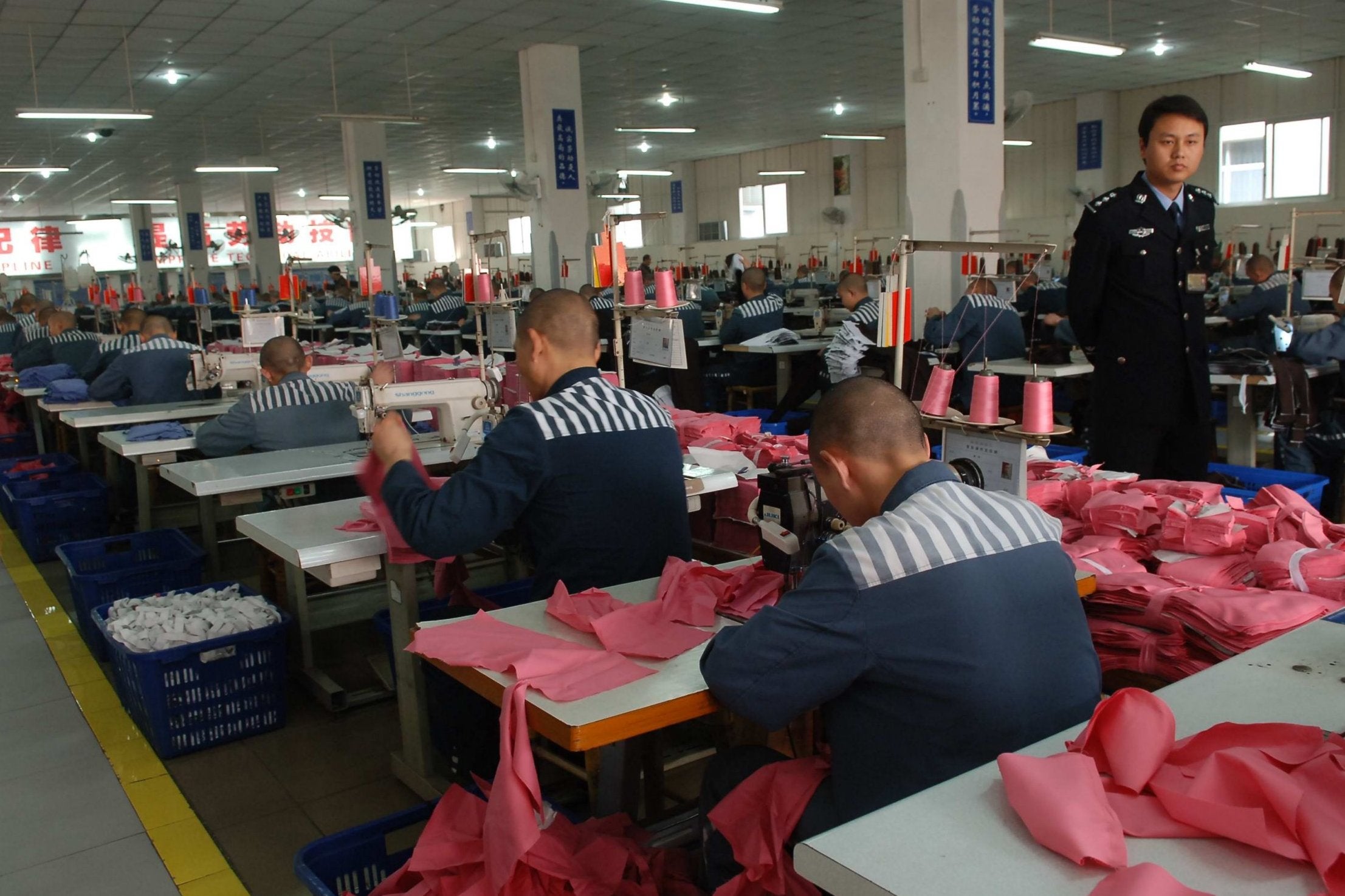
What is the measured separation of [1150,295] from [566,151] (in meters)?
9.10

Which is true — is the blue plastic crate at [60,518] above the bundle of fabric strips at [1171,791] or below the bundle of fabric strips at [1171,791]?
below

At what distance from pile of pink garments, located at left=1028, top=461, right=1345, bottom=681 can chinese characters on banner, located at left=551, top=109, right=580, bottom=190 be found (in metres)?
9.50

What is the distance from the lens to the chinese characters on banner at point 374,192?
48.3ft

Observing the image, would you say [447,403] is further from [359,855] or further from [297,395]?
[359,855]

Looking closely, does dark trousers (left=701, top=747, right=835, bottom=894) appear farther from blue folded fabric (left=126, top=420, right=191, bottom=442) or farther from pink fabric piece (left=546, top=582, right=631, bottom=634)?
blue folded fabric (left=126, top=420, right=191, bottom=442)

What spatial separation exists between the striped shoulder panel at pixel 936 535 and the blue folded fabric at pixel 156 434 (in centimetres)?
392

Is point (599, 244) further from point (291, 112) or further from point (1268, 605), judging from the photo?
point (291, 112)

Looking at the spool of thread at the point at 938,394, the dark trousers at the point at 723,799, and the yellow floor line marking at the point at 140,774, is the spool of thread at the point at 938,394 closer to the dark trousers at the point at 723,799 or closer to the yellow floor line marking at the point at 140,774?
the dark trousers at the point at 723,799

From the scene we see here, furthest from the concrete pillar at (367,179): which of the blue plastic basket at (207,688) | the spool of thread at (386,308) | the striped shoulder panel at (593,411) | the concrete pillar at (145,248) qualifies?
the striped shoulder panel at (593,411)

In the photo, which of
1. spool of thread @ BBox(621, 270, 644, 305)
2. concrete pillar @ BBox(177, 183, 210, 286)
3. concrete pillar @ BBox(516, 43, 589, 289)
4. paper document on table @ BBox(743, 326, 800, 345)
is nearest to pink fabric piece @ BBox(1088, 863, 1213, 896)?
spool of thread @ BBox(621, 270, 644, 305)

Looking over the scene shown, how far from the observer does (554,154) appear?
11648 millimetres

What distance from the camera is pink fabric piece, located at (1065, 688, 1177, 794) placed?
4.08ft

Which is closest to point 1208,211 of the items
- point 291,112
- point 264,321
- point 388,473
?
point 388,473

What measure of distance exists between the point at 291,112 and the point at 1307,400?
42.7 feet
